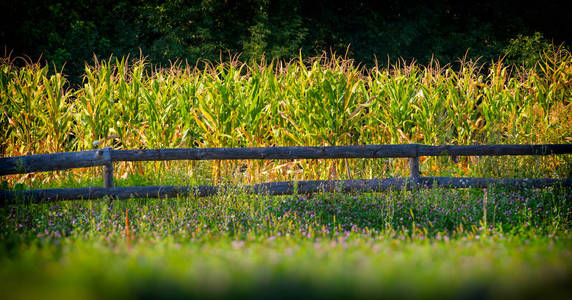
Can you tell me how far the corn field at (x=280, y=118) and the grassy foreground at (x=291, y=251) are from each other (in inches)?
49.4

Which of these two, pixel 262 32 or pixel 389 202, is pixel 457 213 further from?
pixel 262 32

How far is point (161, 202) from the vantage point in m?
6.49

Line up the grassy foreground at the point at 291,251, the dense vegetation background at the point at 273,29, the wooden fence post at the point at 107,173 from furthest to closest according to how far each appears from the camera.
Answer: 1. the dense vegetation background at the point at 273,29
2. the wooden fence post at the point at 107,173
3. the grassy foreground at the point at 291,251

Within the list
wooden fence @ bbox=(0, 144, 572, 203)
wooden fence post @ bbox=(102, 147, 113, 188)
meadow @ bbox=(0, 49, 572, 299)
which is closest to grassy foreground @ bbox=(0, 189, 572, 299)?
meadow @ bbox=(0, 49, 572, 299)

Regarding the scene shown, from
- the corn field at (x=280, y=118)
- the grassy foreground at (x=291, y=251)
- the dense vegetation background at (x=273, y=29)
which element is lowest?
the grassy foreground at (x=291, y=251)

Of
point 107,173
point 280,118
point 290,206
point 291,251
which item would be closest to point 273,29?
point 280,118

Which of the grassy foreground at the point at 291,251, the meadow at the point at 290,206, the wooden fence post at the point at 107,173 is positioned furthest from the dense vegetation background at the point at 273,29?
the grassy foreground at the point at 291,251

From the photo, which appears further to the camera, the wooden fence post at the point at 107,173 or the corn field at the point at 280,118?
the corn field at the point at 280,118

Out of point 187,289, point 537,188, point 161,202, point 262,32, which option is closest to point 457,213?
point 537,188

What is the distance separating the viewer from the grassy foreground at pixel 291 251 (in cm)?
216

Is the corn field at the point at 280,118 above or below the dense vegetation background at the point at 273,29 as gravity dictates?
below

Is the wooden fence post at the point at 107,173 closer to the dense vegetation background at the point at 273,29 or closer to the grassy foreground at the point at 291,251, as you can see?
the grassy foreground at the point at 291,251

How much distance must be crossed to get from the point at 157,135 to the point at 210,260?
5.24 m

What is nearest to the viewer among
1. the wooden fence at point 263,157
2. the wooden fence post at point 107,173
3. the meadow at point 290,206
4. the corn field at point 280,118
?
the meadow at point 290,206
